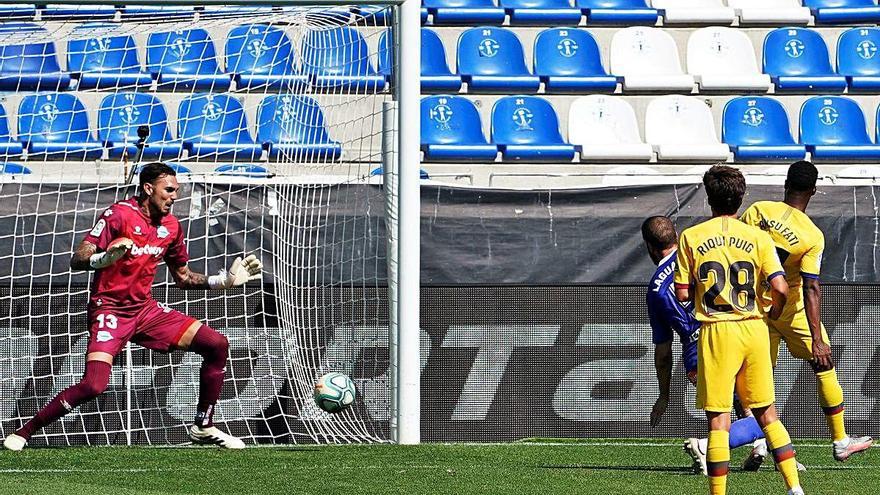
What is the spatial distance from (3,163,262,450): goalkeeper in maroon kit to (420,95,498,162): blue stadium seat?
462 cm

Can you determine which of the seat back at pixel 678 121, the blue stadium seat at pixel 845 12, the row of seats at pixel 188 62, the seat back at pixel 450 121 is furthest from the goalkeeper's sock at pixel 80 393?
the blue stadium seat at pixel 845 12

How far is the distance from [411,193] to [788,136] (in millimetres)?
6170

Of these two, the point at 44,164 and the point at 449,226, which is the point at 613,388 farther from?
the point at 44,164

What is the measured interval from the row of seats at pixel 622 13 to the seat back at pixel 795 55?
1.14ft

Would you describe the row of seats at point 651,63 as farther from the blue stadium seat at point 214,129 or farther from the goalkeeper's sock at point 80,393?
the goalkeeper's sock at point 80,393

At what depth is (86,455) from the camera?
722cm

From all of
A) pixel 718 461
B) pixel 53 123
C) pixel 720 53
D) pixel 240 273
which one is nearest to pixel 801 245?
pixel 718 461

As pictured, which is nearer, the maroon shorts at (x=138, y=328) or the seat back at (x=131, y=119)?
the maroon shorts at (x=138, y=328)

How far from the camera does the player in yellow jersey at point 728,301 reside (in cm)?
505

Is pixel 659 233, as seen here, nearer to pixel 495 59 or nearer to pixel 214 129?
pixel 214 129

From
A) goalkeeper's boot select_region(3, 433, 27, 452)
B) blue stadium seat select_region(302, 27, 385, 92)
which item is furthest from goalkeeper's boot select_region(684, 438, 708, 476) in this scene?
goalkeeper's boot select_region(3, 433, 27, 452)

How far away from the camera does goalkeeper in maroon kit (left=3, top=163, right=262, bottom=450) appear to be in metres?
7.28

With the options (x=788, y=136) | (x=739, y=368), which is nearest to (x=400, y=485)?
(x=739, y=368)

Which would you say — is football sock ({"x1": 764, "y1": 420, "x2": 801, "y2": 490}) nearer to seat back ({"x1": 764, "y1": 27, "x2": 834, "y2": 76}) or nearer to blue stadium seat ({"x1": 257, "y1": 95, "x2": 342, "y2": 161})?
blue stadium seat ({"x1": 257, "y1": 95, "x2": 342, "y2": 161})
